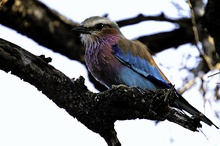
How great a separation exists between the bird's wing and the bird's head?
0.17 meters

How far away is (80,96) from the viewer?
14.6 ft

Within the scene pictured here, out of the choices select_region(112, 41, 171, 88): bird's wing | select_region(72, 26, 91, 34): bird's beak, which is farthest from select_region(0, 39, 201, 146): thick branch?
select_region(72, 26, 91, 34): bird's beak

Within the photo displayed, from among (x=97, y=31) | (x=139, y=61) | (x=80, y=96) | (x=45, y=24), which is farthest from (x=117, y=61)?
(x=45, y=24)

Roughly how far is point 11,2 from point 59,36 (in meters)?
0.65

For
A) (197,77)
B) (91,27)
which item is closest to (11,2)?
(91,27)

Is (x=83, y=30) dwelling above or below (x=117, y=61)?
above

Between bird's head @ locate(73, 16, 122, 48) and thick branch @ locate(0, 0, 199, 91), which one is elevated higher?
thick branch @ locate(0, 0, 199, 91)

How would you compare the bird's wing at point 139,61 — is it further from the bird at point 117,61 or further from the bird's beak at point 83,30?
the bird's beak at point 83,30

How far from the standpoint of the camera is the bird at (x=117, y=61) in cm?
514

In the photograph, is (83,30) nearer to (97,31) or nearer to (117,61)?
(97,31)

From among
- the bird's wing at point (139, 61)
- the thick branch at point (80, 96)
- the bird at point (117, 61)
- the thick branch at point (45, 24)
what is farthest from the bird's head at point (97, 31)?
the thick branch at point (80, 96)

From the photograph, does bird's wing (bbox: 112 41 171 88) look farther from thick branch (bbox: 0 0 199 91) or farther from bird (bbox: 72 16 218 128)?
thick branch (bbox: 0 0 199 91)

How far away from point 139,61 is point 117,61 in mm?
307

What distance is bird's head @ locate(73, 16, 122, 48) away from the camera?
568cm
